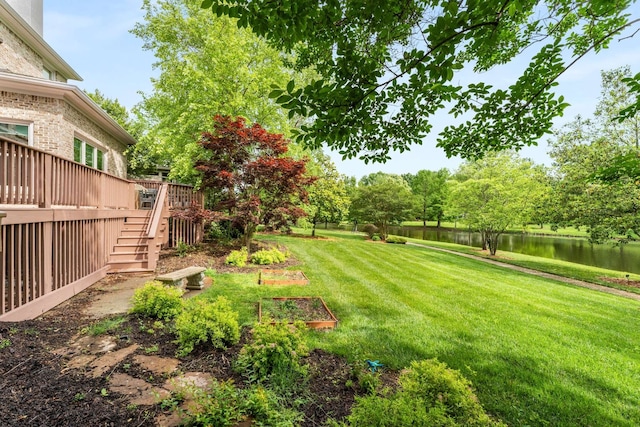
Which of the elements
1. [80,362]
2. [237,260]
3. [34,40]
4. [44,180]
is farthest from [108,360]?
[34,40]

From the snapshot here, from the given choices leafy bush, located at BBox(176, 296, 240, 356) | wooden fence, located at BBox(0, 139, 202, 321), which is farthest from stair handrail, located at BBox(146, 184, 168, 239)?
leafy bush, located at BBox(176, 296, 240, 356)

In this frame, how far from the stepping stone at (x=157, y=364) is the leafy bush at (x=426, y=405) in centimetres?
193

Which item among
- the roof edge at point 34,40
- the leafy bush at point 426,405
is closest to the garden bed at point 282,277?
the leafy bush at point 426,405

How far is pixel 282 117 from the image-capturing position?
1353cm

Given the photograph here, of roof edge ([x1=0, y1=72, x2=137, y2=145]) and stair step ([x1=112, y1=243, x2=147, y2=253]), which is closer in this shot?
roof edge ([x1=0, y1=72, x2=137, y2=145])

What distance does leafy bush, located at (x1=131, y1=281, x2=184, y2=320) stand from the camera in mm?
4031

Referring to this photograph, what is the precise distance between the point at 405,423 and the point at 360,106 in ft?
7.98

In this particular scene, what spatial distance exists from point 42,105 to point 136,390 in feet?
29.7

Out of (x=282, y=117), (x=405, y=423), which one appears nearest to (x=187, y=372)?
(x=405, y=423)

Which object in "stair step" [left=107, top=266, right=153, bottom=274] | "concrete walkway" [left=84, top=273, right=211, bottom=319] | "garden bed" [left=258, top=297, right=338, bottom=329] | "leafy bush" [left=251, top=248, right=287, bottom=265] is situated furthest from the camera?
"leafy bush" [left=251, top=248, right=287, bottom=265]

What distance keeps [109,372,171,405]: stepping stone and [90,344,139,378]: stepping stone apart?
0.19 metres

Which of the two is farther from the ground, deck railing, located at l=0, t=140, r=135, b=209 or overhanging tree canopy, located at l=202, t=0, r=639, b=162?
overhanging tree canopy, located at l=202, t=0, r=639, b=162

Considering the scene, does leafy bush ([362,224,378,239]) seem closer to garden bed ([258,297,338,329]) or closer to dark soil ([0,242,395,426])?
garden bed ([258,297,338,329])

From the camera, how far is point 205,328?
3217 mm
